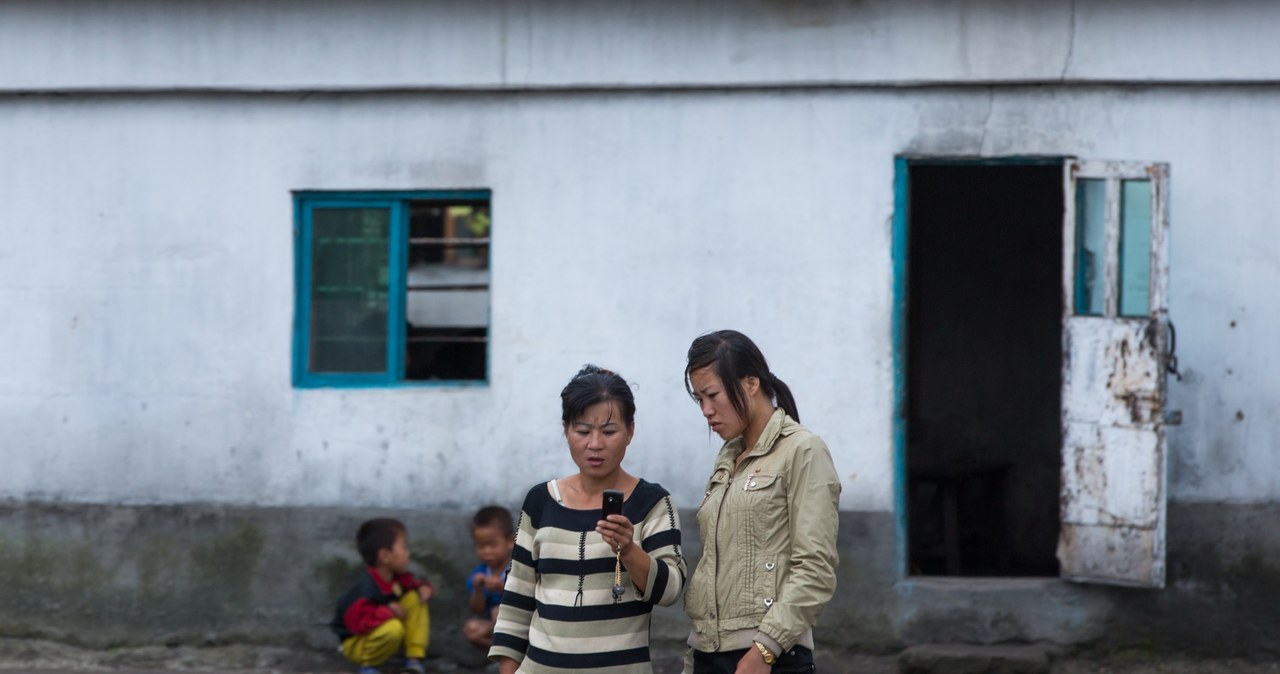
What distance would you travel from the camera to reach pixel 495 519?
658 centimetres

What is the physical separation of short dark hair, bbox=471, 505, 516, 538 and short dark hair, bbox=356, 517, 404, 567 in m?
0.39

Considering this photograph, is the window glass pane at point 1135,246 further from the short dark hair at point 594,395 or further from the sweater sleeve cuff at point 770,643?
the sweater sleeve cuff at point 770,643

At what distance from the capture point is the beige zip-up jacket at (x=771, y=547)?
3.46m

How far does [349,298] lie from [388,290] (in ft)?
0.68

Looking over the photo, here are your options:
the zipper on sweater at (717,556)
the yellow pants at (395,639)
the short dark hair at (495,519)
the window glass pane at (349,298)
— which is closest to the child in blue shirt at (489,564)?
the short dark hair at (495,519)

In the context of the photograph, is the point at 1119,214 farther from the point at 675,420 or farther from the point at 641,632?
the point at 641,632

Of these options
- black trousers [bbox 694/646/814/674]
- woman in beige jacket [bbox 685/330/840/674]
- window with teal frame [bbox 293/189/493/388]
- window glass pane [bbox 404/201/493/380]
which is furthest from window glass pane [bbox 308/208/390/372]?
black trousers [bbox 694/646/814/674]

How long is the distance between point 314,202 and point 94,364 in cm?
139

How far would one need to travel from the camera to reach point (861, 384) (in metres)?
6.78

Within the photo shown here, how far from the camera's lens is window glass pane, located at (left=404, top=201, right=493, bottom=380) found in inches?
282

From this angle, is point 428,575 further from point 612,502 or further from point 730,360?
point 730,360

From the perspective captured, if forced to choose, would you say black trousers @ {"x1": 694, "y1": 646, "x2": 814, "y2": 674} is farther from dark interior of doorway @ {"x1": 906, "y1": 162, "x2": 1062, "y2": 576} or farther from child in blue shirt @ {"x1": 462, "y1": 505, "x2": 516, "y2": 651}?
dark interior of doorway @ {"x1": 906, "y1": 162, "x2": 1062, "y2": 576}

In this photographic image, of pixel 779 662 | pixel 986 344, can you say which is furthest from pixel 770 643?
pixel 986 344

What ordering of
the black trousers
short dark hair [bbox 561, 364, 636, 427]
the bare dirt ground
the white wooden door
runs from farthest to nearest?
the bare dirt ground < the white wooden door < short dark hair [bbox 561, 364, 636, 427] < the black trousers
